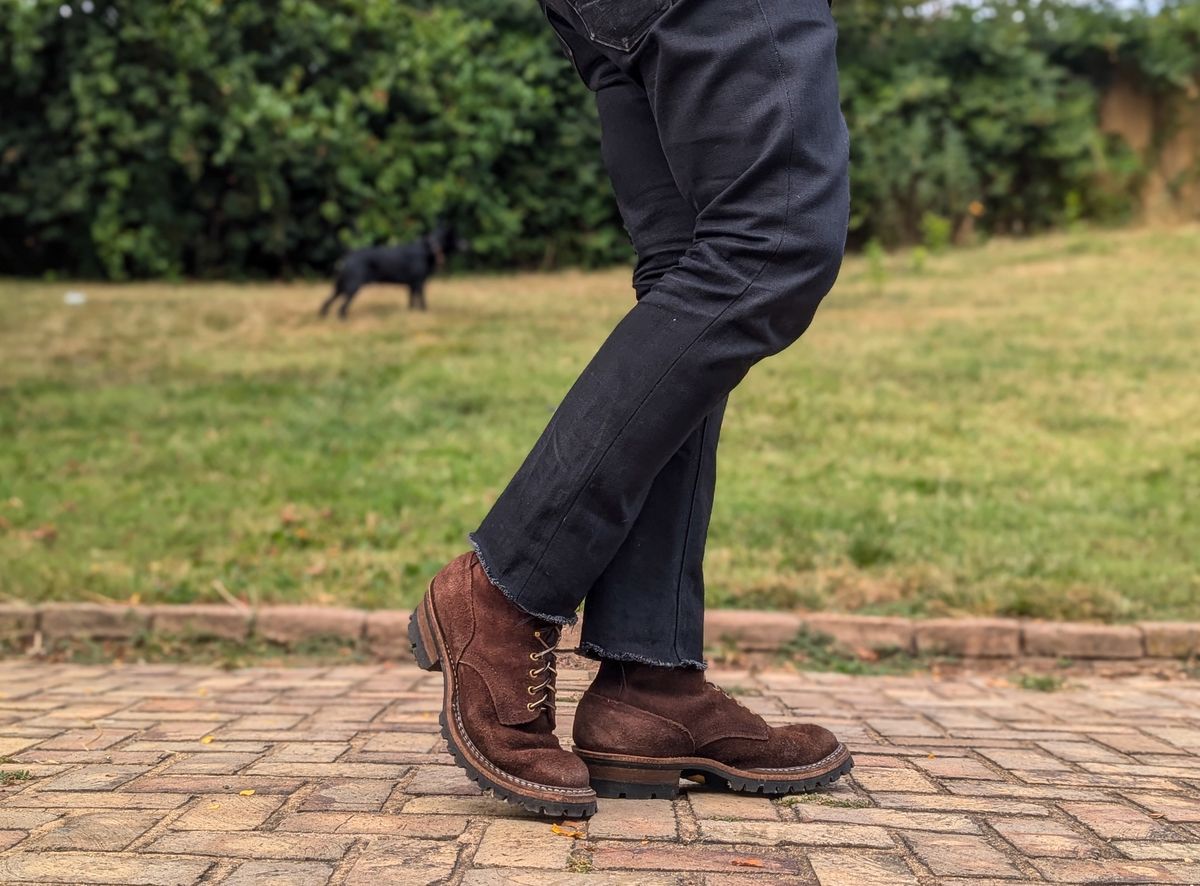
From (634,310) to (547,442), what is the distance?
0.23 m

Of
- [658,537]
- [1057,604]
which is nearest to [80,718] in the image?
[658,537]

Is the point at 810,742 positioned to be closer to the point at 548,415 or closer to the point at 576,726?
the point at 576,726

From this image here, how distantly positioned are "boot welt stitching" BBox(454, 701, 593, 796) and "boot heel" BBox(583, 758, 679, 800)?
0.13 meters

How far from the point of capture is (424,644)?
6.41 feet

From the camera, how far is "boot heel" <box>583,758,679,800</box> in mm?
2012

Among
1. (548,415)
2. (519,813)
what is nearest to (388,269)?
(548,415)

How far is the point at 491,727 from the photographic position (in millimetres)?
1878

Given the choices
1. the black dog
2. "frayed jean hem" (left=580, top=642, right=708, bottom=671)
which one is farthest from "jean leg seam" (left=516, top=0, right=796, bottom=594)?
the black dog

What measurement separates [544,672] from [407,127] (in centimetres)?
1346

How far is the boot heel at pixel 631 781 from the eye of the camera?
201 centimetres

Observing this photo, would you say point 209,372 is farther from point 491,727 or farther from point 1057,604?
point 491,727

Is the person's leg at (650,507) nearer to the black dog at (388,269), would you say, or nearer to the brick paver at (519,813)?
the brick paver at (519,813)

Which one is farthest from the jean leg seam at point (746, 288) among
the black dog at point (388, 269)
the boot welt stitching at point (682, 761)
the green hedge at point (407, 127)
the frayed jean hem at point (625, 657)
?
the green hedge at point (407, 127)

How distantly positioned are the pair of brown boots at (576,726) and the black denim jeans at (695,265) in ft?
0.24
